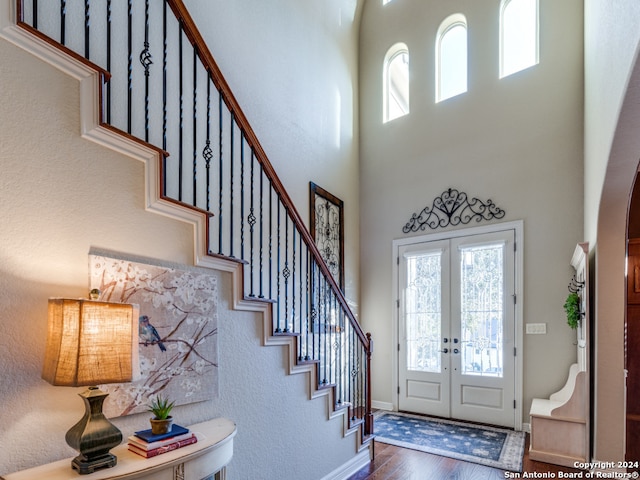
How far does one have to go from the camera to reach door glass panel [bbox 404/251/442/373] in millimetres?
5265

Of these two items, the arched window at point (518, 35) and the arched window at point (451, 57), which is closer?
the arched window at point (518, 35)

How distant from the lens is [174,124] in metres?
3.32

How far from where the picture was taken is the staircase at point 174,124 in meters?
1.79

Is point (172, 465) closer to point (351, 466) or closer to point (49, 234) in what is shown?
point (49, 234)

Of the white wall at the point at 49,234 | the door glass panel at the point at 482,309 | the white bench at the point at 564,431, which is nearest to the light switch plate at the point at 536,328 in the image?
the door glass panel at the point at 482,309

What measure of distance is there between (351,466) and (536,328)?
8.64ft

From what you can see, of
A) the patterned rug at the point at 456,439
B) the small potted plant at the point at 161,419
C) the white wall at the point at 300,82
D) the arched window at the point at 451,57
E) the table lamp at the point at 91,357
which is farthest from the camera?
the arched window at the point at 451,57

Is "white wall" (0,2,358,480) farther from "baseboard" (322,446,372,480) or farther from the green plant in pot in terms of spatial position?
the green plant in pot

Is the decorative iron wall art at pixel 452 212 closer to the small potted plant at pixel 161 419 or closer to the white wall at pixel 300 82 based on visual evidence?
the white wall at pixel 300 82

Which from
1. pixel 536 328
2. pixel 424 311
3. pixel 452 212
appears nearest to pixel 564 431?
pixel 536 328

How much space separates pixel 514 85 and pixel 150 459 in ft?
17.3

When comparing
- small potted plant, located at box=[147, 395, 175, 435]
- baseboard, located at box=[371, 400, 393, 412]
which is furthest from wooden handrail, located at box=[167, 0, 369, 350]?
baseboard, located at box=[371, 400, 393, 412]

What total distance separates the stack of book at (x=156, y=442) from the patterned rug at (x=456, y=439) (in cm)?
294

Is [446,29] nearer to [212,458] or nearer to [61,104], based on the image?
[61,104]
